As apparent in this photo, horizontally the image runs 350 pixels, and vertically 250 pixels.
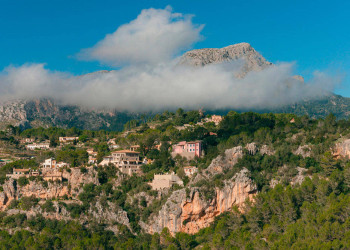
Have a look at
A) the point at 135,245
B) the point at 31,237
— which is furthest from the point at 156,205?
the point at 31,237

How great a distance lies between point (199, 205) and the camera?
7750cm

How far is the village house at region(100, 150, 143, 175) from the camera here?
9094 centimetres

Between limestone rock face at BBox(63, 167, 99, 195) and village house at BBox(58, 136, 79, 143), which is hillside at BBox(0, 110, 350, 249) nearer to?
limestone rock face at BBox(63, 167, 99, 195)

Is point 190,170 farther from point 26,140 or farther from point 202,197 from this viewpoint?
point 26,140

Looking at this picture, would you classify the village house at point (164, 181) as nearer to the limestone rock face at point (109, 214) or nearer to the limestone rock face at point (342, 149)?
the limestone rock face at point (109, 214)

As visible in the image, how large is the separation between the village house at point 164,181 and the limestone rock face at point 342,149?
2874cm

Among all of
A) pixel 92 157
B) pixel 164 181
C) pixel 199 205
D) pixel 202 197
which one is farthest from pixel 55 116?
pixel 199 205

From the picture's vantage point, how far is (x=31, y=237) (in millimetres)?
75812

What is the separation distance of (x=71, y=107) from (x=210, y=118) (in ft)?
263

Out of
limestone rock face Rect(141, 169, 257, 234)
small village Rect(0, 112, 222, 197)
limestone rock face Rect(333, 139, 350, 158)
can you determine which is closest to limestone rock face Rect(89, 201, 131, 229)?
limestone rock face Rect(141, 169, 257, 234)

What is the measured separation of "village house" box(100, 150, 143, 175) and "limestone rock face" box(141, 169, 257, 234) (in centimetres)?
1535

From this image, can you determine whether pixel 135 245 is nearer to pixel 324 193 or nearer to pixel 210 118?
pixel 324 193

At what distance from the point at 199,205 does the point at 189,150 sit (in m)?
18.1

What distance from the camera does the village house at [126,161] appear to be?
298 feet
